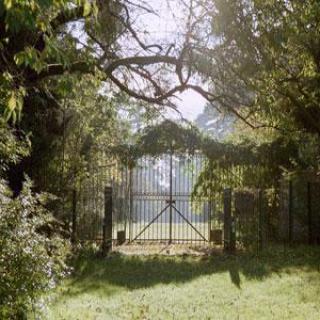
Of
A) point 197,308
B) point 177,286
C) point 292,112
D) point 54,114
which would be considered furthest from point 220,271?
point 292,112

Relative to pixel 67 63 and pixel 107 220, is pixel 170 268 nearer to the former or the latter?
pixel 107 220

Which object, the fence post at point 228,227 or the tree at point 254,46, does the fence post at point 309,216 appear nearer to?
the fence post at point 228,227

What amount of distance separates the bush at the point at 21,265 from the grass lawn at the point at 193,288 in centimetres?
110

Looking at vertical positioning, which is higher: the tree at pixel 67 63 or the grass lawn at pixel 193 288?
the tree at pixel 67 63

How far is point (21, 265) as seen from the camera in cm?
650

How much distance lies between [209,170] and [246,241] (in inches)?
138

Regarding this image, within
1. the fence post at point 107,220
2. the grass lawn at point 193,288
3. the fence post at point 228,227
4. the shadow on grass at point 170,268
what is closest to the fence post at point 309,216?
the shadow on grass at point 170,268

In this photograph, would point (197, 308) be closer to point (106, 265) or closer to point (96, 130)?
point (106, 265)

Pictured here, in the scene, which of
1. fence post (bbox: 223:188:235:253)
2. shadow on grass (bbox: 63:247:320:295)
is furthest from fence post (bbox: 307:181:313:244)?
fence post (bbox: 223:188:235:253)

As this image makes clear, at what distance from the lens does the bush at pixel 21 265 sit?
6.37m

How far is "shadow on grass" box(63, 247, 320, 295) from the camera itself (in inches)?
443

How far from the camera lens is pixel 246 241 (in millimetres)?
16781

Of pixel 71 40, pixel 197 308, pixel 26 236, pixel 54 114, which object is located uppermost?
pixel 54 114

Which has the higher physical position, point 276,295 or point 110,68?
point 110,68
